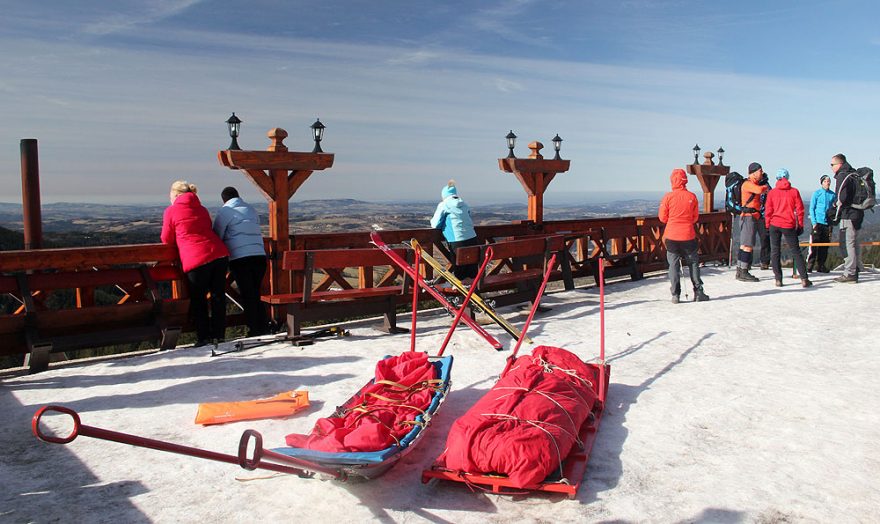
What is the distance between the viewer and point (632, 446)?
4.77 meters

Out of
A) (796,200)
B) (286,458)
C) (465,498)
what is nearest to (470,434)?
(465,498)

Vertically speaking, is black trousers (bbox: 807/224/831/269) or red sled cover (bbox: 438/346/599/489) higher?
black trousers (bbox: 807/224/831/269)

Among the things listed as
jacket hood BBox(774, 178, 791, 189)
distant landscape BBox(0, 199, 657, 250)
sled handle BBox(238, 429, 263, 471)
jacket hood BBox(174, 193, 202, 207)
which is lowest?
sled handle BBox(238, 429, 263, 471)

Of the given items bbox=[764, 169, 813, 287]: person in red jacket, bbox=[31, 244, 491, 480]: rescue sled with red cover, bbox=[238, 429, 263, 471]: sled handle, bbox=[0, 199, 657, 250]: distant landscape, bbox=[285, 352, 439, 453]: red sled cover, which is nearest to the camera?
bbox=[238, 429, 263, 471]: sled handle

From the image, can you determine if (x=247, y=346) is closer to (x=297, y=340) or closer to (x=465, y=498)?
(x=297, y=340)

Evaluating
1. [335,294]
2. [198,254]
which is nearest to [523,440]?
[335,294]

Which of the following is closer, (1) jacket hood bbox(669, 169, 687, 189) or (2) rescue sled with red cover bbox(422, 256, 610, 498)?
(2) rescue sled with red cover bbox(422, 256, 610, 498)

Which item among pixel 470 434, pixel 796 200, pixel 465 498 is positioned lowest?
pixel 465 498

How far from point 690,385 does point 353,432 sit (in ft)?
10.9

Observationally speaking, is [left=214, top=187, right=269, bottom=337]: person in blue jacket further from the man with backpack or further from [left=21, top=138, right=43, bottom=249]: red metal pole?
the man with backpack

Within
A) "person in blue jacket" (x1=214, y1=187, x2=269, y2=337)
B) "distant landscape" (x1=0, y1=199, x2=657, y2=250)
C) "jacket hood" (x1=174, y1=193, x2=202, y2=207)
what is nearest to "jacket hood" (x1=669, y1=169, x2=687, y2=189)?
"distant landscape" (x1=0, y1=199, x2=657, y2=250)

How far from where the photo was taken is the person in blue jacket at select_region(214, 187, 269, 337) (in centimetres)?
812

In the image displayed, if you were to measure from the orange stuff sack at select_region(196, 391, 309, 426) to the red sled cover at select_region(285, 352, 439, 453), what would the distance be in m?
0.62

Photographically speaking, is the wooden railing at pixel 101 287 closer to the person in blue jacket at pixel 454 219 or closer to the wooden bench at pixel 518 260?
the person in blue jacket at pixel 454 219
